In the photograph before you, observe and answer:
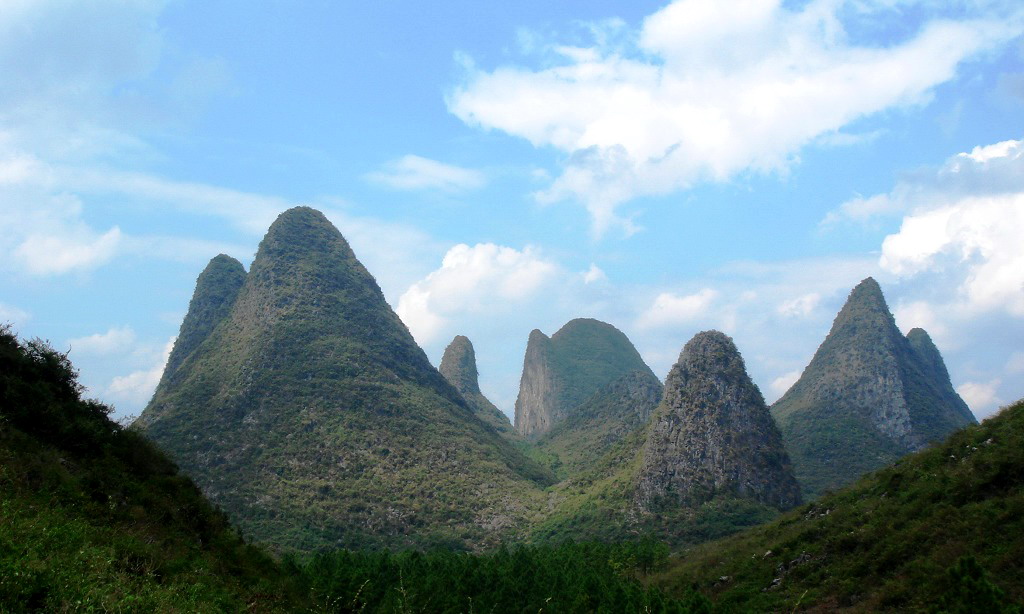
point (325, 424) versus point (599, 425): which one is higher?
point (325, 424)

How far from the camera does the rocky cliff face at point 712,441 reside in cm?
7944

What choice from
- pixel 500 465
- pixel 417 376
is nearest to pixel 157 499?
pixel 500 465

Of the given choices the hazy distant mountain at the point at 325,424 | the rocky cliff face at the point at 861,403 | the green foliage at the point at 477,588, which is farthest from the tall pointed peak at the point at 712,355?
the green foliage at the point at 477,588

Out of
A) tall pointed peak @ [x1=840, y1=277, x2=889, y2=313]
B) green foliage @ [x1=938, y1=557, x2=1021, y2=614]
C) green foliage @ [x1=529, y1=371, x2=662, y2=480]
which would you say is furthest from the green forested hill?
tall pointed peak @ [x1=840, y1=277, x2=889, y2=313]

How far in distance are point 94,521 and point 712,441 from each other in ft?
265

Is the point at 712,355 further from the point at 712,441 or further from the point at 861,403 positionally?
the point at 861,403

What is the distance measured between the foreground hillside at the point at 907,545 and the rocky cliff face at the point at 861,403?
61.7 m

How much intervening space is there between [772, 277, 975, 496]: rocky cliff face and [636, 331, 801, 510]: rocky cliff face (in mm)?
17958

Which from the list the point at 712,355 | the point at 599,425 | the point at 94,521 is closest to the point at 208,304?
the point at 599,425

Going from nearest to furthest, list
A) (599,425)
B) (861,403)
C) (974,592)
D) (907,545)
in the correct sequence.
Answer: (974,592) → (907,545) → (861,403) → (599,425)

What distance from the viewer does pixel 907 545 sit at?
2878cm

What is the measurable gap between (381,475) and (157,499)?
2697 inches

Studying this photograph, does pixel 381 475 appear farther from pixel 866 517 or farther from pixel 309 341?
pixel 866 517

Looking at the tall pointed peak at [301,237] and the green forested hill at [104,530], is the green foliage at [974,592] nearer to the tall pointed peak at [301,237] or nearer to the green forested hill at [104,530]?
the green forested hill at [104,530]
